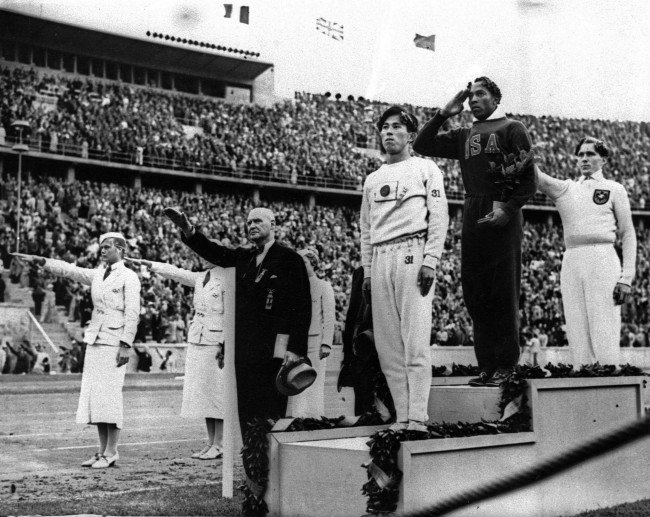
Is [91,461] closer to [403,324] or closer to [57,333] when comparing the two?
[403,324]

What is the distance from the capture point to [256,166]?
1436 inches

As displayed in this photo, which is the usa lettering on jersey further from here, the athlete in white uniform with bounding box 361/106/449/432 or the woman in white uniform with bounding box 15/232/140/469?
the woman in white uniform with bounding box 15/232/140/469

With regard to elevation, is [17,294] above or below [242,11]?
below

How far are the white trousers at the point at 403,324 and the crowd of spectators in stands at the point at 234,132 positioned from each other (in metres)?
27.8

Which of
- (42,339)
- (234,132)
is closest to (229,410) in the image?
(42,339)

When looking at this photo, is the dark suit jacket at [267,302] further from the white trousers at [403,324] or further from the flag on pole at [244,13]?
the flag on pole at [244,13]

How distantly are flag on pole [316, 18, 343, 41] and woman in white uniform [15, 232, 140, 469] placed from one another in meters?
4.31

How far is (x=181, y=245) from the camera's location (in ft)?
91.4

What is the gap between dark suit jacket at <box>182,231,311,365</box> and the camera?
18.0 feet

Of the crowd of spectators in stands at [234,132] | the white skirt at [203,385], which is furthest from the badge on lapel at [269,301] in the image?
the crowd of spectators in stands at [234,132]

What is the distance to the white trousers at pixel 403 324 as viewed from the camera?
16.3 feet

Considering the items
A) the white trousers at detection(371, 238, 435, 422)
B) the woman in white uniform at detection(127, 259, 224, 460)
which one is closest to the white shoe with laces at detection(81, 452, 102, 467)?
the woman in white uniform at detection(127, 259, 224, 460)

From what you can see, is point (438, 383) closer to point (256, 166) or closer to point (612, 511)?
point (612, 511)

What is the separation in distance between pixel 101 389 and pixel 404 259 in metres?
3.71
